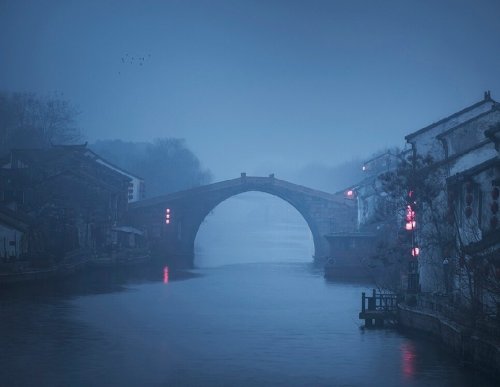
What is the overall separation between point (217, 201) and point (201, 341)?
138ft

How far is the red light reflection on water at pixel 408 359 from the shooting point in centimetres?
1967

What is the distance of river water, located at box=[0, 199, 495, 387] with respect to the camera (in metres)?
18.8

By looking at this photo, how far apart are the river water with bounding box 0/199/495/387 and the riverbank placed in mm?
372

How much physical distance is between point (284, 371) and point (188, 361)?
3.06 meters

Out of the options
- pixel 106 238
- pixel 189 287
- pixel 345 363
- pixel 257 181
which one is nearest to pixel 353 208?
pixel 257 181

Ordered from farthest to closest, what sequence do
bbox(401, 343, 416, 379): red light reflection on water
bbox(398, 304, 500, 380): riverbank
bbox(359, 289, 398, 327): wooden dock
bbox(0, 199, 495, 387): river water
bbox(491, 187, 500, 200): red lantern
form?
1. bbox(359, 289, 398, 327): wooden dock
2. bbox(491, 187, 500, 200): red lantern
3. bbox(401, 343, 416, 379): red light reflection on water
4. bbox(0, 199, 495, 387): river water
5. bbox(398, 304, 500, 380): riverbank

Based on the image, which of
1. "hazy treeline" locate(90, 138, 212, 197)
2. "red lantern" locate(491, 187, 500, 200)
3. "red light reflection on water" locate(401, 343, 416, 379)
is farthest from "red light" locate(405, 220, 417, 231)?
"hazy treeline" locate(90, 138, 212, 197)

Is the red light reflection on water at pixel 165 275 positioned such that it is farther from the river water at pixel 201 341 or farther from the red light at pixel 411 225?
the red light at pixel 411 225

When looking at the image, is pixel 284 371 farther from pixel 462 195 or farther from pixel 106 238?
pixel 106 238

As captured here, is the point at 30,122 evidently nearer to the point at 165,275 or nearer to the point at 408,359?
the point at 165,275

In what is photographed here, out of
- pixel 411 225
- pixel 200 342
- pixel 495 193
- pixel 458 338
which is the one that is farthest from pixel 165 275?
pixel 458 338

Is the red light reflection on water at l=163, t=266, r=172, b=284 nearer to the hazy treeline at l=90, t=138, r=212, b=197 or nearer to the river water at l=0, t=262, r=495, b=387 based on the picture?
the river water at l=0, t=262, r=495, b=387

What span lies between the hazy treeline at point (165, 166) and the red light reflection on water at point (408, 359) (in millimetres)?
67121

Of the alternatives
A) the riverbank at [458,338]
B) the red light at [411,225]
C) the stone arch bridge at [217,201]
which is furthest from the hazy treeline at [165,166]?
the riverbank at [458,338]
